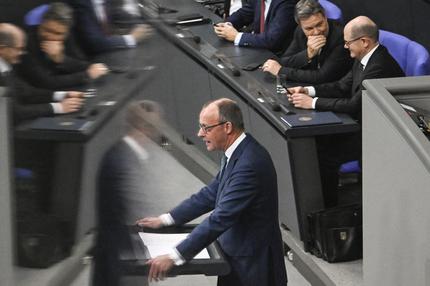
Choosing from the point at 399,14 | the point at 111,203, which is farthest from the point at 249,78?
the point at 111,203

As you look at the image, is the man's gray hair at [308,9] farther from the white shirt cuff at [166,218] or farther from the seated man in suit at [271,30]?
the white shirt cuff at [166,218]

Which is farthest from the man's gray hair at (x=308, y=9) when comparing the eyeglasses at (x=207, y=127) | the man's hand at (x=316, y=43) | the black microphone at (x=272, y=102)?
the eyeglasses at (x=207, y=127)

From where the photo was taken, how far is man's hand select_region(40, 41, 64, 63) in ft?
1.21

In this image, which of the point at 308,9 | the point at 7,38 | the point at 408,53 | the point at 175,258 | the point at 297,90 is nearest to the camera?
the point at 7,38

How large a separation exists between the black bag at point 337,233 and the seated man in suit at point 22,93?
3570mm

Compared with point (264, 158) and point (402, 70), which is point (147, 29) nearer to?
point (264, 158)

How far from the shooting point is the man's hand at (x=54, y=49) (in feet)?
1.21

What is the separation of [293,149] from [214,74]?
30.6 inches

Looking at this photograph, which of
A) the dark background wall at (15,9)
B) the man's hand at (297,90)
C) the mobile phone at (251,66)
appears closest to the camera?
the dark background wall at (15,9)

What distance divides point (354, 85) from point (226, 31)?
1152mm

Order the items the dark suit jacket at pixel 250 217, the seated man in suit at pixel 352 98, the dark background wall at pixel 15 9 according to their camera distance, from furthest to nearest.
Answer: the seated man in suit at pixel 352 98
the dark suit jacket at pixel 250 217
the dark background wall at pixel 15 9

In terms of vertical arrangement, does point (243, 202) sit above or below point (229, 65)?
above

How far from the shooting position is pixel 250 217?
9.29 feet

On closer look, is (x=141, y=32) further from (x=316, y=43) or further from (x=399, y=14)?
(x=399, y=14)
